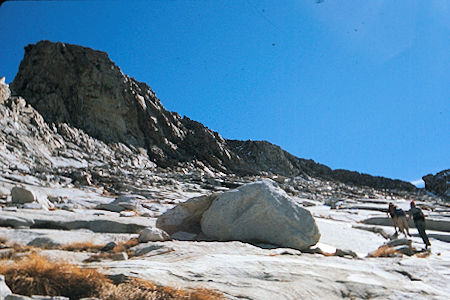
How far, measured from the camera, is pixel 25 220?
7922 mm

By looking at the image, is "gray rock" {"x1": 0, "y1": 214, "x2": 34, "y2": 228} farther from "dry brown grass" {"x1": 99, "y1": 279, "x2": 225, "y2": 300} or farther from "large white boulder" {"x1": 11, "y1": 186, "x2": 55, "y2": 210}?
"dry brown grass" {"x1": 99, "y1": 279, "x2": 225, "y2": 300}

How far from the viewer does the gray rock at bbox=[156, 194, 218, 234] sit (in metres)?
9.20

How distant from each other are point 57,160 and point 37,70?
2803cm

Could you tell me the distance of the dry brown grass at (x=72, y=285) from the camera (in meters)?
2.68

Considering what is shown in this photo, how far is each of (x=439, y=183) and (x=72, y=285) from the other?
4640 inches

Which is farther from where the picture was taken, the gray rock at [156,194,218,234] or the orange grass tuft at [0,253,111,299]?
the gray rock at [156,194,218,234]

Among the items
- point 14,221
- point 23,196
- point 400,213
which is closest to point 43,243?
point 14,221

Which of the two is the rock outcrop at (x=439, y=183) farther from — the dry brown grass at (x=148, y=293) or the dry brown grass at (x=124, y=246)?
the dry brown grass at (x=148, y=293)

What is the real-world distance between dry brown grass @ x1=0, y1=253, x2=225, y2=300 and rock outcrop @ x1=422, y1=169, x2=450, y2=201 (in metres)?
104

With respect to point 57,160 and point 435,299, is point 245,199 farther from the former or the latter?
point 57,160

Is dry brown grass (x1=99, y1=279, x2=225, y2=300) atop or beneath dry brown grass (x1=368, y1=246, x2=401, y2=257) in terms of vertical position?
atop

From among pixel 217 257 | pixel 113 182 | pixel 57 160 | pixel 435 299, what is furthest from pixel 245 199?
pixel 57 160

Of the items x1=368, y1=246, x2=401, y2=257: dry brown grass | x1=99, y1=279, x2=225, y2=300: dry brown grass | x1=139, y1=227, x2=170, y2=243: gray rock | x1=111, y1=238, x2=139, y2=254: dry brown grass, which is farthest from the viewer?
x1=368, y1=246, x2=401, y2=257: dry brown grass

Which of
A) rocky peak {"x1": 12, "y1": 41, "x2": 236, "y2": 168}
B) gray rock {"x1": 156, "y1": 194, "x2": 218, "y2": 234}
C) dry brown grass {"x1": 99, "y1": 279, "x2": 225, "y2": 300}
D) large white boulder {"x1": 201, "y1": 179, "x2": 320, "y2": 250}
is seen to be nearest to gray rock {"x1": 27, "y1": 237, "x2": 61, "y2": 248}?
gray rock {"x1": 156, "y1": 194, "x2": 218, "y2": 234}
